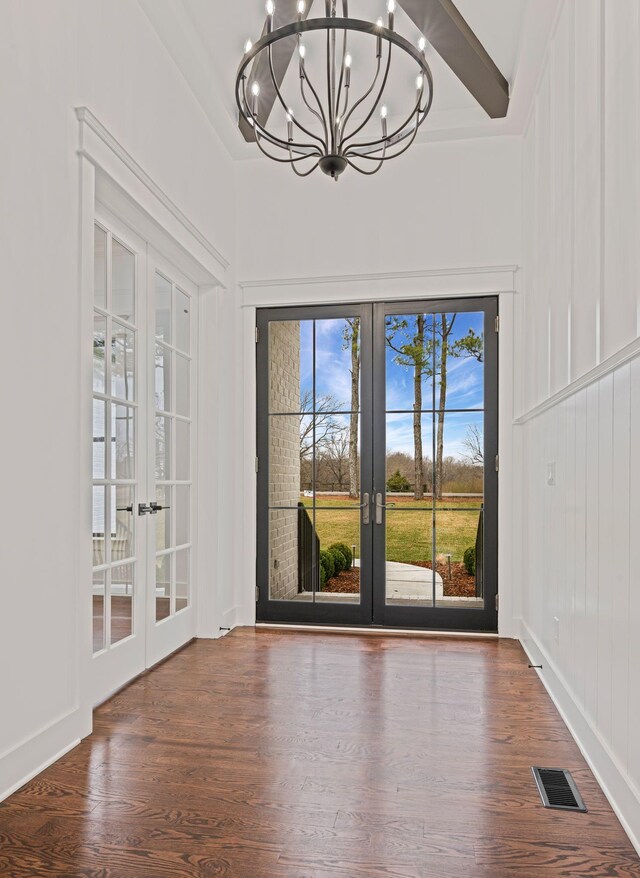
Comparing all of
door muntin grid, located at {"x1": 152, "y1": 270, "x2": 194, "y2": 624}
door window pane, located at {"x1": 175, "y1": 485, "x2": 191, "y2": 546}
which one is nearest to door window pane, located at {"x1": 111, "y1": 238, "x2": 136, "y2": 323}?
door muntin grid, located at {"x1": 152, "y1": 270, "x2": 194, "y2": 624}

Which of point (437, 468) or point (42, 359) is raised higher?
point (42, 359)

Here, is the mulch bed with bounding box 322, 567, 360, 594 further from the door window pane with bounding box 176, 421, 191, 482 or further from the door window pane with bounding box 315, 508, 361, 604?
the door window pane with bounding box 176, 421, 191, 482

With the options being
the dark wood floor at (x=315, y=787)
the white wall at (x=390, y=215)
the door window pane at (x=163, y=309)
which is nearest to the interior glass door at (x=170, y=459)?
the door window pane at (x=163, y=309)

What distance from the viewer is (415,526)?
4418 mm

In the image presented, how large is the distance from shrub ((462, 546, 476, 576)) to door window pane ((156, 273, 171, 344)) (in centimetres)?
243

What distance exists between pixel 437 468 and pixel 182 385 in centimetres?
181

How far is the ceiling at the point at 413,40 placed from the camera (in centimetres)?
333

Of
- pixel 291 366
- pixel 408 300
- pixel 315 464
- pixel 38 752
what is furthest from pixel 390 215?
pixel 38 752

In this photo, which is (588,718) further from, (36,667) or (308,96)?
(308,96)

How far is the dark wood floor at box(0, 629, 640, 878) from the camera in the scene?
5.97 ft

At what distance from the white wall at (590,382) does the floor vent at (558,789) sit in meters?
0.12

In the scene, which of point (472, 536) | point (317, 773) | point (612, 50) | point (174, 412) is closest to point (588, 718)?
point (317, 773)

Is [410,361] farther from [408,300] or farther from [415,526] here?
[415,526]

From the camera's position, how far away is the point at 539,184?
148 inches
